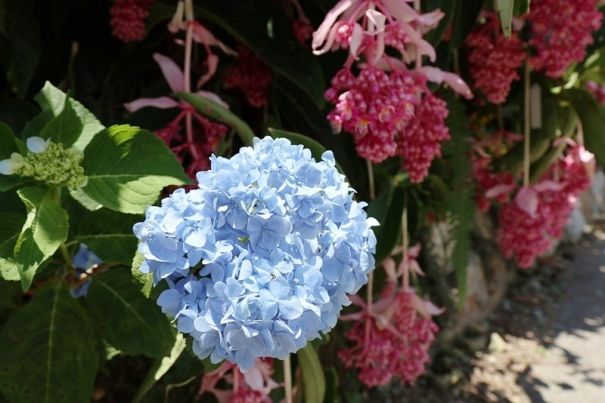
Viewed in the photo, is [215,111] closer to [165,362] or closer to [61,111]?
[61,111]

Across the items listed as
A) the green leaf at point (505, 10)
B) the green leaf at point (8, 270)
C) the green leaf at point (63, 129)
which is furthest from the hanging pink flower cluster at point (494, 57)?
the green leaf at point (8, 270)

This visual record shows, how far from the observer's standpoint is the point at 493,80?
1162 millimetres

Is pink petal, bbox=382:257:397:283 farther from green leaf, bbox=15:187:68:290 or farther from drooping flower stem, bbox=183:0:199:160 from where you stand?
green leaf, bbox=15:187:68:290

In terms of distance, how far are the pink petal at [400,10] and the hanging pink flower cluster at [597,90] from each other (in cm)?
77

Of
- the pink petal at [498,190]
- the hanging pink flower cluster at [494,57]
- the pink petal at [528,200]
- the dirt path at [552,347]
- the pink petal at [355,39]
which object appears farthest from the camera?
the dirt path at [552,347]

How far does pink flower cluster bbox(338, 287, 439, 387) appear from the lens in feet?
3.89

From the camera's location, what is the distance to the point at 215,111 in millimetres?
895

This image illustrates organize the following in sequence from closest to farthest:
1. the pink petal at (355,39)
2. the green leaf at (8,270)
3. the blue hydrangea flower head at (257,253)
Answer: the blue hydrangea flower head at (257,253) < the green leaf at (8,270) < the pink petal at (355,39)

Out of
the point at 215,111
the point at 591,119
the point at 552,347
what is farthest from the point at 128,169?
the point at 552,347

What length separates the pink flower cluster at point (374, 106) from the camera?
2.58 feet

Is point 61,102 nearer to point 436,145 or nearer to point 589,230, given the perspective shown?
point 436,145

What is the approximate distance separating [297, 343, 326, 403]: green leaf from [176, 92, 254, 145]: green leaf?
286 millimetres

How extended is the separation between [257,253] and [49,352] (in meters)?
0.38

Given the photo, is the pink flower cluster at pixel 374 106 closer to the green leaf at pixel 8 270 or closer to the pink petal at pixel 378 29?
the pink petal at pixel 378 29
